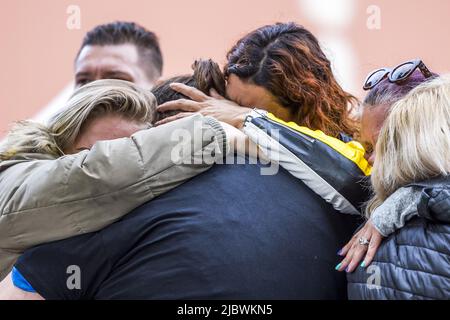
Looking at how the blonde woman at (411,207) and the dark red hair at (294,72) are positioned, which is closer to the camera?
the blonde woman at (411,207)

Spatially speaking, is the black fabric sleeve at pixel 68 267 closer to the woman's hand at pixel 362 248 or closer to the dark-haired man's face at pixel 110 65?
the woman's hand at pixel 362 248

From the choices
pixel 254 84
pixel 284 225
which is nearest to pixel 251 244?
pixel 284 225

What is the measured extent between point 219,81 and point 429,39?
142cm

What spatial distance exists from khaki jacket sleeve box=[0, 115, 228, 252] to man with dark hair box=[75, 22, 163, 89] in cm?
135

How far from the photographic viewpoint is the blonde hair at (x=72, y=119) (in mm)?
1096

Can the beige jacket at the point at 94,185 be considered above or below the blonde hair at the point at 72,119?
→ below

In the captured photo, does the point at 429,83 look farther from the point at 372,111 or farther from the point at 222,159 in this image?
the point at 222,159

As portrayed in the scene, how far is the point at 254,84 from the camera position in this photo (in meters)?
1.18

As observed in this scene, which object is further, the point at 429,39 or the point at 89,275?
the point at 429,39

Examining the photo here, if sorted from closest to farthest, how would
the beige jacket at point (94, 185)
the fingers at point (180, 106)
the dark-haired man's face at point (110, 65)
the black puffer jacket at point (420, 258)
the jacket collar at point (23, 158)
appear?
the black puffer jacket at point (420, 258), the beige jacket at point (94, 185), the jacket collar at point (23, 158), the fingers at point (180, 106), the dark-haired man's face at point (110, 65)

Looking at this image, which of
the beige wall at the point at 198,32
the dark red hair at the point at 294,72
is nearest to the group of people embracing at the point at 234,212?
the dark red hair at the point at 294,72

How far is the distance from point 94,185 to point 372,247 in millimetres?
423

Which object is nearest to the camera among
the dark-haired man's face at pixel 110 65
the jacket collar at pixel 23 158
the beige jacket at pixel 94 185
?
the beige jacket at pixel 94 185

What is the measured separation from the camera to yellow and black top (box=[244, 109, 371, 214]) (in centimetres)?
102
